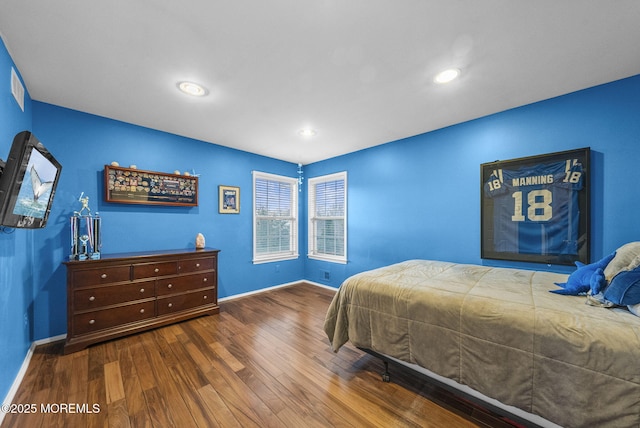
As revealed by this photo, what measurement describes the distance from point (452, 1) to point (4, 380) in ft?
12.4

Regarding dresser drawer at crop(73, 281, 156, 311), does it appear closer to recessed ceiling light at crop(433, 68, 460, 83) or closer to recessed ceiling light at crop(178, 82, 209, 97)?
recessed ceiling light at crop(178, 82, 209, 97)

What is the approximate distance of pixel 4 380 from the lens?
1.65 metres

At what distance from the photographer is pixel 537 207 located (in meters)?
2.55

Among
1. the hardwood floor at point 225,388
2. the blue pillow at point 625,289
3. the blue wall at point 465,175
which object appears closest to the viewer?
the blue pillow at point 625,289

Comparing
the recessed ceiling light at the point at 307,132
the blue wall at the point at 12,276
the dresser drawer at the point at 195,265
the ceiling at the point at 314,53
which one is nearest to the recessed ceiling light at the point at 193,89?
the ceiling at the point at 314,53

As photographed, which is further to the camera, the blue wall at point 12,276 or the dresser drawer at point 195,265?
the dresser drawer at point 195,265

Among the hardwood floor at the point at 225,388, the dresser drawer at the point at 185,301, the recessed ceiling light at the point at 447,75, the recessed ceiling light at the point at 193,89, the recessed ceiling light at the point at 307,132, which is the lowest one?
the hardwood floor at the point at 225,388

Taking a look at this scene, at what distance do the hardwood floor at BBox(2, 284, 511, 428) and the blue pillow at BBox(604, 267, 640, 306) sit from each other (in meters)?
1.03

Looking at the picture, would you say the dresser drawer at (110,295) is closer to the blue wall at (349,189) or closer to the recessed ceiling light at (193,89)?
the blue wall at (349,189)

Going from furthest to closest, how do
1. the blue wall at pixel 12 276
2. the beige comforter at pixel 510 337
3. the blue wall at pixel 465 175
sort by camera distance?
the blue wall at pixel 465 175, the blue wall at pixel 12 276, the beige comforter at pixel 510 337

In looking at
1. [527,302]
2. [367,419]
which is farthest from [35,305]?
[527,302]

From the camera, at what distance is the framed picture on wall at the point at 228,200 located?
13.1 feet

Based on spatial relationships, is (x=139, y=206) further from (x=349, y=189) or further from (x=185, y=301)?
(x=349, y=189)

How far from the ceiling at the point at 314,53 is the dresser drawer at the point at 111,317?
2.25 metres
